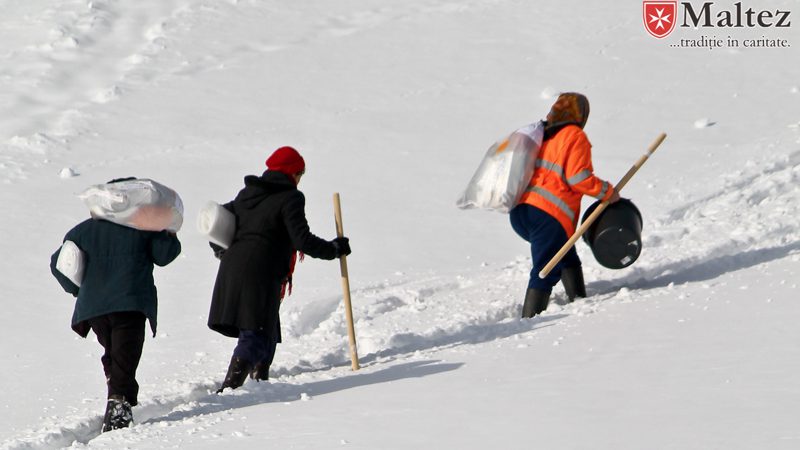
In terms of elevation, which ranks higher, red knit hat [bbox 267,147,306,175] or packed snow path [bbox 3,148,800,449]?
red knit hat [bbox 267,147,306,175]

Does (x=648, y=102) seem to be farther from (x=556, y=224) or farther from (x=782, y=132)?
(x=556, y=224)

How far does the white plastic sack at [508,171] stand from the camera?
7.44 metres

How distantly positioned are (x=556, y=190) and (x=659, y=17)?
33.6 feet

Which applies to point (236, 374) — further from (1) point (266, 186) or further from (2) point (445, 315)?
(2) point (445, 315)

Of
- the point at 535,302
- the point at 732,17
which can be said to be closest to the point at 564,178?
the point at 535,302

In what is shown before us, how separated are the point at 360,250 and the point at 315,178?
6.35 feet

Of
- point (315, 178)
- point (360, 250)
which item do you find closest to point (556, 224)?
point (360, 250)

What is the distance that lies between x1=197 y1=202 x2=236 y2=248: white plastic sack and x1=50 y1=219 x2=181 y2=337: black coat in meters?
0.50

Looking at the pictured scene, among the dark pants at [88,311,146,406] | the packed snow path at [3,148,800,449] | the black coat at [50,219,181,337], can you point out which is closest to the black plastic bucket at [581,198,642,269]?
the packed snow path at [3,148,800,449]

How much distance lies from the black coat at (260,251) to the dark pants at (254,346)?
0.13ft

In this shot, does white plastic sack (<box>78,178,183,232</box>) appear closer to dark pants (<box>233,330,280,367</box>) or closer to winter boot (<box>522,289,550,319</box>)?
dark pants (<box>233,330,280,367</box>)

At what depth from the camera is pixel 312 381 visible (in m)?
6.57

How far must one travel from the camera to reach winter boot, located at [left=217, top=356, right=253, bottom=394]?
254 inches

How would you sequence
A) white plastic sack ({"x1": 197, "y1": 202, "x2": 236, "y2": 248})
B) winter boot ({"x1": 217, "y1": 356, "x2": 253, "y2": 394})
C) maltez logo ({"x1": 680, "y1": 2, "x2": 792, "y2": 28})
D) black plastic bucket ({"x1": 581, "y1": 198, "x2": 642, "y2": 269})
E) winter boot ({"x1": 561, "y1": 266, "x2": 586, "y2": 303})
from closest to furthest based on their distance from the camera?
winter boot ({"x1": 217, "y1": 356, "x2": 253, "y2": 394}) < white plastic sack ({"x1": 197, "y1": 202, "x2": 236, "y2": 248}) < black plastic bucket ({"x1": 581, "y1": 198, "x2": 642, "y2": 269}) < winter boot ({"x1": 561, "y1": 266, "x2": 586, "y2": 303}) < maltez logo ({"x1": 680, "y1": 2, "x2": 792, "y2": 28})
